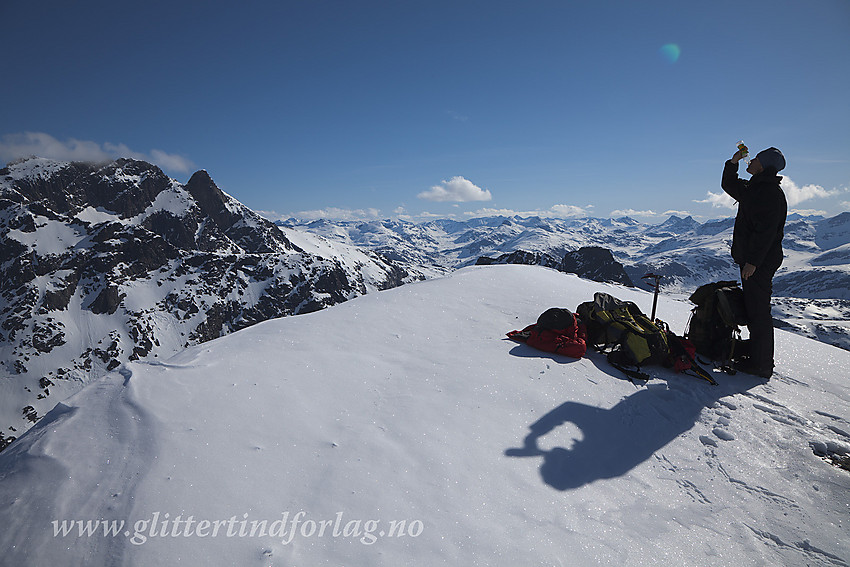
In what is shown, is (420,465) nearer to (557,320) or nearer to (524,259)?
(557,320)

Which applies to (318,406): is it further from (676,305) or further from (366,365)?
(676,305)

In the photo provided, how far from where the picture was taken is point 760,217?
22.6 feet

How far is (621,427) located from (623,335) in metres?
2.33

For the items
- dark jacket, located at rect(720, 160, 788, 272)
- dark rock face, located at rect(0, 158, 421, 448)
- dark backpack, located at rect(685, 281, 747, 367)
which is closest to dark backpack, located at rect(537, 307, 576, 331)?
dark backpack, located at rect(685, 281, 747, 367)

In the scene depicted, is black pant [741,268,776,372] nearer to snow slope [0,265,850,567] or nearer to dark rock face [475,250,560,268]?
snow slope [0,265,850,567]

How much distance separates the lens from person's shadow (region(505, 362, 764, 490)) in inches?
172

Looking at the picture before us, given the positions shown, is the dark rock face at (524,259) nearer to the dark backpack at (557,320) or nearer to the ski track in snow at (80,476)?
the dark backpack at (557,320)

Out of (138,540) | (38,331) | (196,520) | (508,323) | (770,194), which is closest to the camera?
(138,540)

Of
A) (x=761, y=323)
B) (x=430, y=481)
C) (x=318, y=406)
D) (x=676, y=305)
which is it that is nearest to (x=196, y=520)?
(x=318, y=406)

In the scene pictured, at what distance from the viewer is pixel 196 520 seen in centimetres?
306

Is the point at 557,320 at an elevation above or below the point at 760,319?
below

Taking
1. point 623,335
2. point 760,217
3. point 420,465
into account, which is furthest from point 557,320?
point 420,465

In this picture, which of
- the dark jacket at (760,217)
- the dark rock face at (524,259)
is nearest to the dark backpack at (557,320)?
the dark jacket at (760,217)

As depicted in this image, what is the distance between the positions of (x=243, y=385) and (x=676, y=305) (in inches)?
608
